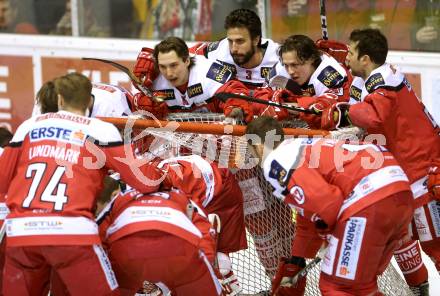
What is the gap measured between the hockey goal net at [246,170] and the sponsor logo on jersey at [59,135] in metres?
0.58

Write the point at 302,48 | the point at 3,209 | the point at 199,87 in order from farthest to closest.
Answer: the point at 199,87 < the point at 302,48 < the point at 3,209

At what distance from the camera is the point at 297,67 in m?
4.62

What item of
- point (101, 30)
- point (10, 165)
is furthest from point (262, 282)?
point (101, 30)

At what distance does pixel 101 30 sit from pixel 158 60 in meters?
Result: 2.24

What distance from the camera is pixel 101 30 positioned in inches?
269

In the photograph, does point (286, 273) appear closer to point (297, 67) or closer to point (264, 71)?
point (297, 67)

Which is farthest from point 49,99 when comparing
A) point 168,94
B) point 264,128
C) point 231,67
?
point 231,67

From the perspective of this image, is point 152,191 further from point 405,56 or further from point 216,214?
point 405,56

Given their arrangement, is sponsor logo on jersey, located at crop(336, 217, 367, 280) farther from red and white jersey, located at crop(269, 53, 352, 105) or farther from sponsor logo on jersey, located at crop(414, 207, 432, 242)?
red and white jersey, located at crop(269, 53, 352, 105)

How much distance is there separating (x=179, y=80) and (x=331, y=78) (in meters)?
0.67

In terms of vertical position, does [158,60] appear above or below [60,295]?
above

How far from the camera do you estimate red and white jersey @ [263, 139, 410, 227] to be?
11.9 feet

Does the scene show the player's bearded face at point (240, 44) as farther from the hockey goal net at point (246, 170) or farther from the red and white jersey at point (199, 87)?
the hockey goal net at point (246, 170)

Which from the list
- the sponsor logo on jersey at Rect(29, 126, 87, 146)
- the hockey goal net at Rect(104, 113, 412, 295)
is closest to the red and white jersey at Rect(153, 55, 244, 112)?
the hockey goal net at Rect(104, 113, 412, 295)
